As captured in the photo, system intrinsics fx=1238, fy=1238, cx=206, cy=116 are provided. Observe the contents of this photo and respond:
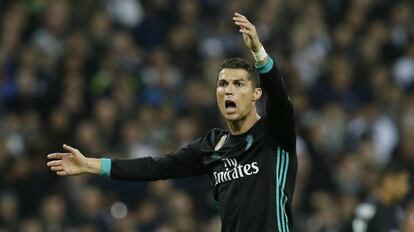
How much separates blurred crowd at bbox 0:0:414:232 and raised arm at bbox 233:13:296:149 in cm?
379

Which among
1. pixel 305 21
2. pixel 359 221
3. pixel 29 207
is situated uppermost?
pixel 305 21

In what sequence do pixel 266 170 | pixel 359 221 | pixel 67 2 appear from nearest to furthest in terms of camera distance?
pixel 266 170
pixel 359 221
pixel 67 2

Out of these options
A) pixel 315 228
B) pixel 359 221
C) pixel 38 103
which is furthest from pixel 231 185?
pixel 38 103

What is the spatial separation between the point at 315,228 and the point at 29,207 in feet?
9.30

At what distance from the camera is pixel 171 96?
45.1 feet

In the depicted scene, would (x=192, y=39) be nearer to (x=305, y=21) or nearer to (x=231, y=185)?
(x=305, y=21)

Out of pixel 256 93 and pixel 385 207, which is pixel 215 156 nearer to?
pixel 256 93

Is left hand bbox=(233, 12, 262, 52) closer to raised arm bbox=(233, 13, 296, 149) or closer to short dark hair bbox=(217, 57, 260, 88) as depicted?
raised arm bbox=(233, 13, 296, 149)

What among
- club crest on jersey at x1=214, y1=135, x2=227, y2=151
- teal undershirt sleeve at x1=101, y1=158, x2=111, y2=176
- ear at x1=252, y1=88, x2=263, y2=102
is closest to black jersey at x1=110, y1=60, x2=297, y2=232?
club crest on jersey at x1=214, y1=135, x2=227, y2=151

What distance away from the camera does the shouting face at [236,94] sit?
691cm

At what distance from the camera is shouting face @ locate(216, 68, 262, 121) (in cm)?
691

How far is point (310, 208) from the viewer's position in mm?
12516

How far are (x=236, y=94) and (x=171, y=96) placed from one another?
6.87 m

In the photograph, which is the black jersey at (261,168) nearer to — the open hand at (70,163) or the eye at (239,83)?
the eye at (239,83)
